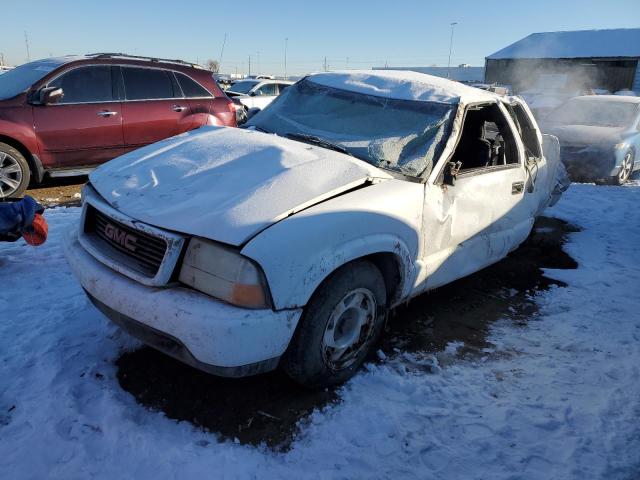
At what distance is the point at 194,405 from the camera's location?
8.32 feet

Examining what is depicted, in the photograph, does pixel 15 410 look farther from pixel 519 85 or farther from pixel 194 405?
pixel 519 85

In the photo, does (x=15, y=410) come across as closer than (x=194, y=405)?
Yes

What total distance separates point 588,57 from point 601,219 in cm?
3516

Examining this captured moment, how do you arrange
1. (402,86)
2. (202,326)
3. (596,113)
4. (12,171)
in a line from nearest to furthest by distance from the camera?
1. (202,326)
2. (402,86)
3. (12,171)
4. (596,113)

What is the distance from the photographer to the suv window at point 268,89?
48.7 ft

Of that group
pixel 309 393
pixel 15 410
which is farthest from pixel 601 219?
pixel 15 410

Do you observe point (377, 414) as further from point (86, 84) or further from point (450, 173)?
point (86, 84)

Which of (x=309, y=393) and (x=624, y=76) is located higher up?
(x=624, y=76)

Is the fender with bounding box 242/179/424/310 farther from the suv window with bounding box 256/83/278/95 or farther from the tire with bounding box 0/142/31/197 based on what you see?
the suv window with bounding box 256/83/278/95

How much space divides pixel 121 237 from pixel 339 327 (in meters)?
1.25

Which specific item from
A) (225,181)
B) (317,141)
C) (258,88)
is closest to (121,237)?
(225,181)

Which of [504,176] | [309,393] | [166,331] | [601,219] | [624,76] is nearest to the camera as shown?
[166,331]

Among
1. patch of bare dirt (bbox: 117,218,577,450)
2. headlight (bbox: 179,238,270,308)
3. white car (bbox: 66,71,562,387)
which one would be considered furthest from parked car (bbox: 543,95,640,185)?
headlight (bbox: 179,238,270,308)

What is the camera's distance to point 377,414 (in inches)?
99.7
